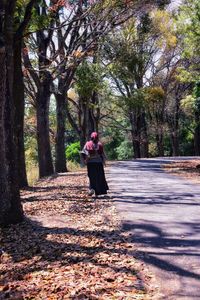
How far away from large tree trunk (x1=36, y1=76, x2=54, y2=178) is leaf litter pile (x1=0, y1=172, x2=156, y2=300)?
10499mm

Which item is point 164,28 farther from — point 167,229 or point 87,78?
point 167,229

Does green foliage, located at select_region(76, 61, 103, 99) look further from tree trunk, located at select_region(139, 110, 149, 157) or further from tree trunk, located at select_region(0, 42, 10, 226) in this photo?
tree trunk, located at select_region(139, 110, 149, 157)

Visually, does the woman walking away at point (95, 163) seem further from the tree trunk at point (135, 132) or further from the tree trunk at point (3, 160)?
the tree trunk at point (135, 132)

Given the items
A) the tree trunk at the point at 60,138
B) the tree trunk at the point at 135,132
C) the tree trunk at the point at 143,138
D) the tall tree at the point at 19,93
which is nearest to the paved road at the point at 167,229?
the tall tree at the point at 19,93

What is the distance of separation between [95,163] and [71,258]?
5998mm

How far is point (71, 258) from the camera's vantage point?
6.42 meters

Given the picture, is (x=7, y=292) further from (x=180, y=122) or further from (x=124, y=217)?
(x=180, y=122)

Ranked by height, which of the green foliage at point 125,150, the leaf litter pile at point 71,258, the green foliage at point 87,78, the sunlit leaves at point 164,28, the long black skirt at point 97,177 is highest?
the sunlit leaves at point 164,28

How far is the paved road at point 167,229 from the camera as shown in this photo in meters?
5.22

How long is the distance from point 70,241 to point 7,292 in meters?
2.23

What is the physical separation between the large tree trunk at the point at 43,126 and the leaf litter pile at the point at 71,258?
10.5 meters

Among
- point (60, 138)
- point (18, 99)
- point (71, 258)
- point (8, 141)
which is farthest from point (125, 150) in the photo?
point (71, 258)

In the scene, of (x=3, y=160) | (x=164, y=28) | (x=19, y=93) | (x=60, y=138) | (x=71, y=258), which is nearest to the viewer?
(x=71, y=258)

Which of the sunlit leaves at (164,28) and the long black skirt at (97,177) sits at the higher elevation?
the sunlit leaves at (164,28)
